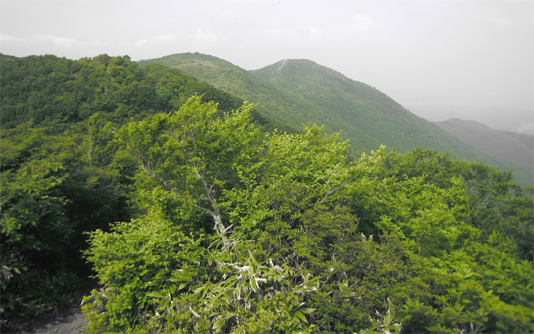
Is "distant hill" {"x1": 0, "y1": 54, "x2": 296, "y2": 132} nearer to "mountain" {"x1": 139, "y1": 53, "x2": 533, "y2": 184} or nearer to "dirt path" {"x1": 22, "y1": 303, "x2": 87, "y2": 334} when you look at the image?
"dirt path" {"x1": 22, "y1": 303, "x2": 87, "y2": 334}

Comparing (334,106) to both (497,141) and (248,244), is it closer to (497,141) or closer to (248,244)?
(497,141)

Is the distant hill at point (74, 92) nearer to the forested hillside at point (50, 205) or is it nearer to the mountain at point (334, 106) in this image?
the forested hillside at point (50, 205)

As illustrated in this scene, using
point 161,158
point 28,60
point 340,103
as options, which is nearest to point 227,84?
point 28,60

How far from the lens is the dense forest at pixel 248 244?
22.6 feet

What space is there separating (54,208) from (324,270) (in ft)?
37.0

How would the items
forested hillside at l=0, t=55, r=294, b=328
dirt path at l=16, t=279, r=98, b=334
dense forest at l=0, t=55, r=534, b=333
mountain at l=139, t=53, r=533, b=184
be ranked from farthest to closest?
1. mountain at l=139, t=53, r=533, b=184
2. dirt path at l=16, t=279, r=98, b=334
3. forested hillside at l=0, t=55, r=294, b=328
4. dense forest at l=0, t=55, r=534, b=333

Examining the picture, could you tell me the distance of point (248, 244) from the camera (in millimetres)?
8469

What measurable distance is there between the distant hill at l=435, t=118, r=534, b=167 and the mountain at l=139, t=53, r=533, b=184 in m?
28.0

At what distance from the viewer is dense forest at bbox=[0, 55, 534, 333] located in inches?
271

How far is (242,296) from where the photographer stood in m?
7.91

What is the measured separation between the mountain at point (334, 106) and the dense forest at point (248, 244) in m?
63.8

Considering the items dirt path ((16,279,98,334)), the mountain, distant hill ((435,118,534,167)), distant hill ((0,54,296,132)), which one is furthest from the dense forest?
distant hill ((435,118,534,167))

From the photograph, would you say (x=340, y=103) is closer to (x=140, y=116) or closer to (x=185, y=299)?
(x=140, y=116)

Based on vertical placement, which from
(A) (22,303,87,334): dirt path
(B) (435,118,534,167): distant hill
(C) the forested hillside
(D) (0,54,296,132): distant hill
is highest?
(B) (435,118,534,167): distant hill
